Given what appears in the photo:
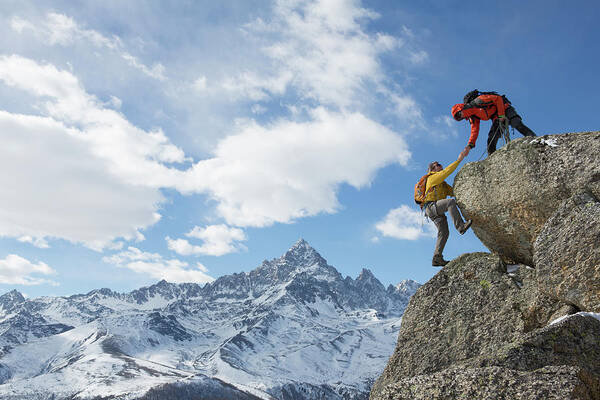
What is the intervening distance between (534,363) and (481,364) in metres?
0.87

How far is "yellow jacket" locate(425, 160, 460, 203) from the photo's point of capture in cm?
1563

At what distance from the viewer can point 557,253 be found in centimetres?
1097

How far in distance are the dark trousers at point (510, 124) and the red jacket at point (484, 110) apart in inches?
8.9

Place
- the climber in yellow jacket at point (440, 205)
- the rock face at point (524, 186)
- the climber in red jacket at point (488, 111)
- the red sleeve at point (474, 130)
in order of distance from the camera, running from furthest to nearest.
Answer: the climber in red jacket at point (488, 111) < the red sleeve at point (474, 130) < the climber in yellow jacket at point (440, 205) < the rock face at point (524, 186)

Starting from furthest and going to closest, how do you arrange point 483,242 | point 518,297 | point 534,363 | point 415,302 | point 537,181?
point 483,242 → point 415,302 → point 537,181 → point 518,297 → point 534,363

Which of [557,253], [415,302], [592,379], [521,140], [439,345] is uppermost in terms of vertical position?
[521,140]

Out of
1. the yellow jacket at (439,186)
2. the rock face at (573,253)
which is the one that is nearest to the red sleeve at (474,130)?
the yellow jacket at (439,186)

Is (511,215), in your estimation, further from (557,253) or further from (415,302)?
(415,302)

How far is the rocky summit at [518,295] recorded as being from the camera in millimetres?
8062

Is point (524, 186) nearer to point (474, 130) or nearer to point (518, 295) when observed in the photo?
point (518, 295)

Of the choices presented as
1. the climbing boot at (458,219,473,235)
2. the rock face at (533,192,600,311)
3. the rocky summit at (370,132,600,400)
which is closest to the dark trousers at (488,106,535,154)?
the rocky summit at (370,132,600,400)

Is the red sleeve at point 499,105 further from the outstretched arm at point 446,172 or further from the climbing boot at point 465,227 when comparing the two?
the climbing boot at point 465,227

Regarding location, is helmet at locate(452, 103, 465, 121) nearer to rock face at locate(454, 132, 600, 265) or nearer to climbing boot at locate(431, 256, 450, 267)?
rock face at locate(454, 132, 600, 265)

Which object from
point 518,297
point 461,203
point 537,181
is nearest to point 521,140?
point 537,181
